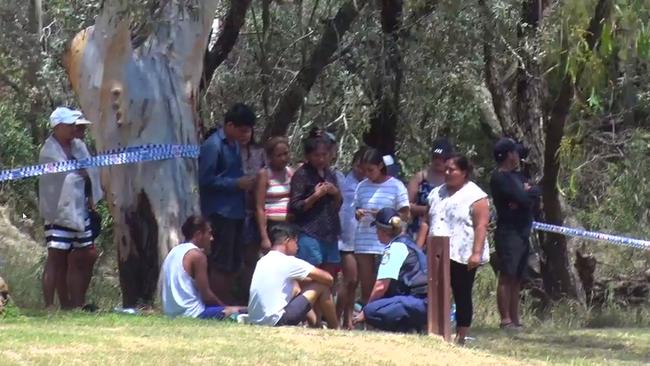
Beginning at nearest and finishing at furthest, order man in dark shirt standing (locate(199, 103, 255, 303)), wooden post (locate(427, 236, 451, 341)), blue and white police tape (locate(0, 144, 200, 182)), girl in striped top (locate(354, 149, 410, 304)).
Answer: wooden post (locate(427, 236, 451, 341)) < man in dark shirt standing (locate(199, 103, 255, 303)) < girl in striped top (locate(354, 149, 410, 304)) < blue and white police tape (locate(0, 144, 200, 182))

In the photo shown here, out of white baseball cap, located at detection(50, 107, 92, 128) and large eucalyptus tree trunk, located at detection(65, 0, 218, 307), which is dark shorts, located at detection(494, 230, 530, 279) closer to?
large eucalyptus tree trunk, located at detection(65, 0, 218, 307)

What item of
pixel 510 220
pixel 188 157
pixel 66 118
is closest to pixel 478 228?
pixel 510 220

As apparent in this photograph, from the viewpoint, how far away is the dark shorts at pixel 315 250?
11219 mm

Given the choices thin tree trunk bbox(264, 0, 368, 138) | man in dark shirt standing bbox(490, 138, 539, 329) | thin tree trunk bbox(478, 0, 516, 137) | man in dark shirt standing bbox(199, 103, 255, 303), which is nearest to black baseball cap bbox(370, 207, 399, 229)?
man in dark shirt standing bbox(199, 103, 255, 303)

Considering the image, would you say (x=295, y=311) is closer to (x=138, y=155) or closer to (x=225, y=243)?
(x=225, y=243)

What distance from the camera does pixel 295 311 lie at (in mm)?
10289

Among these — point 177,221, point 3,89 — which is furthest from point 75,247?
point 3,89

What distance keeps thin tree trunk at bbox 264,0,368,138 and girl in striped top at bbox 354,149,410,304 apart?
3437 mm

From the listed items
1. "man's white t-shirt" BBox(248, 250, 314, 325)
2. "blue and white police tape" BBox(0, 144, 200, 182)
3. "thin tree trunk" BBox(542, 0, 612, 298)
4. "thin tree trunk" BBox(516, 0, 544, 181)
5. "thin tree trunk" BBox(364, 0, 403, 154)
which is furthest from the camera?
"thin tree trunk" BBox(516, 0, 544, 181)

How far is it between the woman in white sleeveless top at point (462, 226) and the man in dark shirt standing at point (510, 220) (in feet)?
5.28

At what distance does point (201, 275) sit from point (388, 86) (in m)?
4.85

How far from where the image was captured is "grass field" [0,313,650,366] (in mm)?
8367

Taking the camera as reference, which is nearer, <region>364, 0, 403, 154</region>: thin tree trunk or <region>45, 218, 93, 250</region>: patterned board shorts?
<region>45, 218, 93, 250</region>: patterned board shorts

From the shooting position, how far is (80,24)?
589 inches
